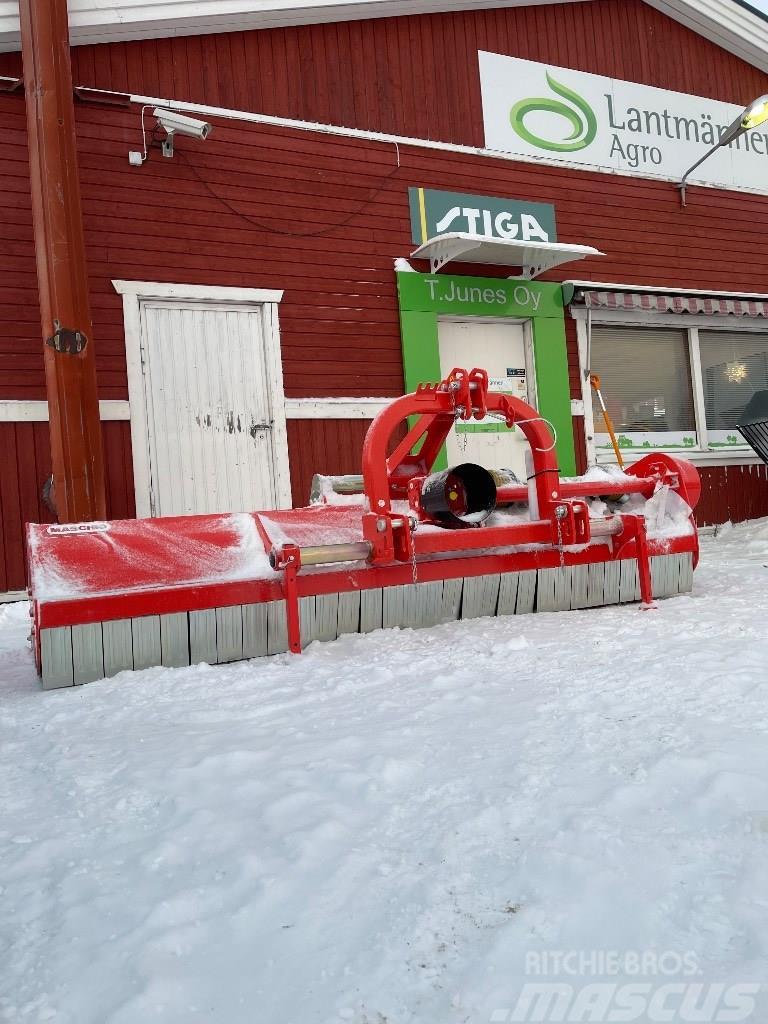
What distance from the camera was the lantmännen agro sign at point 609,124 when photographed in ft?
23.8

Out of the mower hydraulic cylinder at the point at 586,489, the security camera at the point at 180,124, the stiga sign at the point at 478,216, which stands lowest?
the mower hydraulic cylinder at the point at 586,489

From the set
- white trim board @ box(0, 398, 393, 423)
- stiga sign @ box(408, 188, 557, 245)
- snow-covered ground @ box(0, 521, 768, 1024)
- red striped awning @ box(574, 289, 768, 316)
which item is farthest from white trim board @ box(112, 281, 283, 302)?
snow-covered ground @ box(0, 521, 768, 1024)

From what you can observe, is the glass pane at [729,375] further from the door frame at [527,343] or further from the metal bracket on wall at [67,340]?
the metal bracket on wall at [67,340]

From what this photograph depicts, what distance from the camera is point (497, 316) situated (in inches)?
280

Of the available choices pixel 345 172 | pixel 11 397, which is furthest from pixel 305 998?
pixel 345 172

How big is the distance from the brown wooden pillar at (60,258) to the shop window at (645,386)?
188 inches

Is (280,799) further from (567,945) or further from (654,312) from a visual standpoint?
(654,312)

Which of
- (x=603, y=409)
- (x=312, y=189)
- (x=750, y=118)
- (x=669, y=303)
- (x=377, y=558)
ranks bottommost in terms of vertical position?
(x=377, y=558)

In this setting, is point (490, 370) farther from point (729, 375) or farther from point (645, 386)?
point (729, 375)

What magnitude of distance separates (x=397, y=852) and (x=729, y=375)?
8.33m

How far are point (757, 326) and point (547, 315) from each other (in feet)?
9.46

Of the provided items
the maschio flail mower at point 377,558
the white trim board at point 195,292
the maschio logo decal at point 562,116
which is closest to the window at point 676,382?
the maschio logo decal at point 562,116

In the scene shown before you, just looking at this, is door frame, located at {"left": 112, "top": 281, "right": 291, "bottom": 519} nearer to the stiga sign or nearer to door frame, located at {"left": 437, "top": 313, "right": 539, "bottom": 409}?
the stiga sign

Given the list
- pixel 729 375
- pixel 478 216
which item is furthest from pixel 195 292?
pixel 729 375
